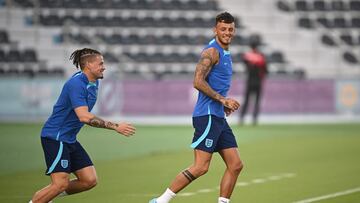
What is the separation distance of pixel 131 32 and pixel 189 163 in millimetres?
21997

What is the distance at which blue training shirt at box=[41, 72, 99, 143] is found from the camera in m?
9.97

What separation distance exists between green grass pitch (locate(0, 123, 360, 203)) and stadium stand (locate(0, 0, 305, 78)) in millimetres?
10395

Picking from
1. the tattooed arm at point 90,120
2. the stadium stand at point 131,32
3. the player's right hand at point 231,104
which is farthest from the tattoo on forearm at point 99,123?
the stadium stand at point 131,32

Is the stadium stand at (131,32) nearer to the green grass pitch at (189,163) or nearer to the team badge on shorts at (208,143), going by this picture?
the green grass pitch at (189,163)

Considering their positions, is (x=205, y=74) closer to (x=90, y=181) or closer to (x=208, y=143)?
(x=208, y=143)

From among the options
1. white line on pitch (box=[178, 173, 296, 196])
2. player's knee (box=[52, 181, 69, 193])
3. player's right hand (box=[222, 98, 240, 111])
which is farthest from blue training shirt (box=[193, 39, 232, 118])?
white line on pitch (box=[178, 173, 296, 196])

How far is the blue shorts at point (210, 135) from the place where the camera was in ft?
34.4

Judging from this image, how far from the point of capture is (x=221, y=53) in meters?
10.6

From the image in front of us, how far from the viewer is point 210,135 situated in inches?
413

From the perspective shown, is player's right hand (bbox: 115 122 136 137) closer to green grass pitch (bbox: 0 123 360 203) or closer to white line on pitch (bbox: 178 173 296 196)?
green grass pitch (bbox: 0 123 360 203)

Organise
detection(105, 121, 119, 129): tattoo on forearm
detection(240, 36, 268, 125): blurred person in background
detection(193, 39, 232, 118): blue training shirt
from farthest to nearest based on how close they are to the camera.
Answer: detection(240, 36, 268, 125): blurred person in background, detection(193, 39, 232, 118): blue training shirt, detection(105, 121, 119, 129): tattoo on forearm

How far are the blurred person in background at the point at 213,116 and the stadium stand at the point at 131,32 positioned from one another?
2601 centimetres

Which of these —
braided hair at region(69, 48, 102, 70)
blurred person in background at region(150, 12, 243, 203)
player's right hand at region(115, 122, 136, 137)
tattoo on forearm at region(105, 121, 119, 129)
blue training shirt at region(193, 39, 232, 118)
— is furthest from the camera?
blue training shirt at region(193, 39, 232, 118)

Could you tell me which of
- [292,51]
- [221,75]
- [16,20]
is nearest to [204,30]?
[292,51]
